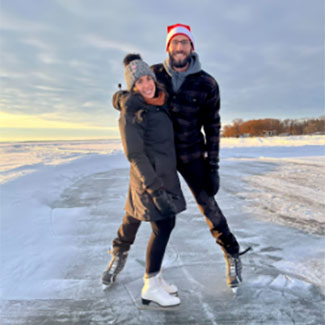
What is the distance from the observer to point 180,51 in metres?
1.93

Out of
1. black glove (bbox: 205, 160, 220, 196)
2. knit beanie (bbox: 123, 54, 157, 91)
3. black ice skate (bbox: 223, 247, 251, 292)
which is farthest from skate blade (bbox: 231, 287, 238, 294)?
knit beanie (bbox: 123, 54, 157, 91)

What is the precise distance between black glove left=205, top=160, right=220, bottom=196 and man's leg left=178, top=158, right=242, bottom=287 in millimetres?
30

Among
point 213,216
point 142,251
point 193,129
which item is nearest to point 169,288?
point 213,216

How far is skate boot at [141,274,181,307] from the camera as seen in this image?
181 cm

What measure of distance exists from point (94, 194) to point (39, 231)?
2138mm

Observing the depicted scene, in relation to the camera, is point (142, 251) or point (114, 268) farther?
point (142, 251)

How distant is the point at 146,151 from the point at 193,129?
1.56ft

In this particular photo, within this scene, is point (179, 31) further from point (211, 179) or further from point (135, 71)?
point (211, 179)

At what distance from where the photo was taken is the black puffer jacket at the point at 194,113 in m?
1.93

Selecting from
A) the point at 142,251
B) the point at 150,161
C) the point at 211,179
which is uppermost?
the point at 150,161

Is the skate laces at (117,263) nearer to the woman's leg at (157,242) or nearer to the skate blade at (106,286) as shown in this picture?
the skate blade at (106,286)

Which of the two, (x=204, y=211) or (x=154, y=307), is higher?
(x=204, y=211)

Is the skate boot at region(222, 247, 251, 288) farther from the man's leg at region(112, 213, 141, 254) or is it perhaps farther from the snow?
the man's leg at region(112, 213, 141, 254)

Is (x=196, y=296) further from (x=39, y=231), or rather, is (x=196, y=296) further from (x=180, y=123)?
(x=39, y=231)
